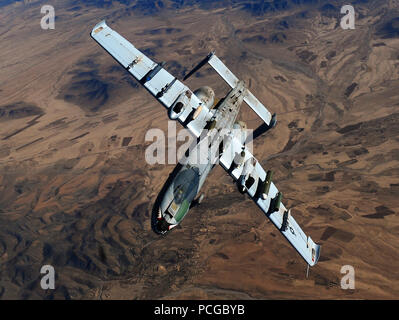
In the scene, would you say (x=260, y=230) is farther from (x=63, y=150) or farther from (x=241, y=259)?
(x=63, y=150)

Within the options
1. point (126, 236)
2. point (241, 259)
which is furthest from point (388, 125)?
point (126, 236)

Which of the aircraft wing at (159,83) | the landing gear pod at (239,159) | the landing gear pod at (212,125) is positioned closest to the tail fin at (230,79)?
the aircraft wing at (159,83)

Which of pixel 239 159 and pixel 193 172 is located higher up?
pixel 239 159

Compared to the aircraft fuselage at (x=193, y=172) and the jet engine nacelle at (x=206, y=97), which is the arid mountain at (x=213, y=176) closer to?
the aircraft fuselage at (x=193, y=172)

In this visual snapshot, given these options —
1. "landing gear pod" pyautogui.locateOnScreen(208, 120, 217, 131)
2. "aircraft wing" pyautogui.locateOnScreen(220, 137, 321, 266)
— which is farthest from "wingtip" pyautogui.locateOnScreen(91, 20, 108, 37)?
"aircraft wing" pyautogui.locateOnScreen(220, 137, 321, 266)

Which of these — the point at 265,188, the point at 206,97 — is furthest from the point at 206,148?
the point at 206,97

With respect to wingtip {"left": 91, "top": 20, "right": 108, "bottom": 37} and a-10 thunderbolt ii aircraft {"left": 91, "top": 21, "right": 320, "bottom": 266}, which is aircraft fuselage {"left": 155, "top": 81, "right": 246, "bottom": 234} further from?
wingtip {"left": 91, "top": 20, "right": 108, "bottom": 37}

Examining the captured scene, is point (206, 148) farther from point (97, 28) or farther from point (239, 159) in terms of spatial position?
point (97, 28)
